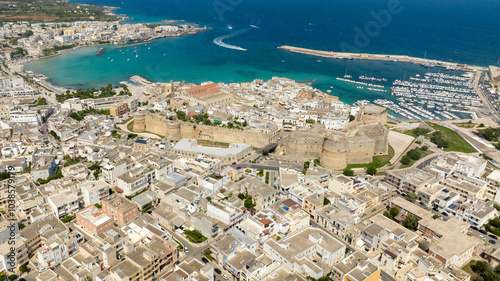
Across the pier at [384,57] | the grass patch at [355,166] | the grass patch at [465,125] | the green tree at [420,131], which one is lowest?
the grass patch at [355,166]

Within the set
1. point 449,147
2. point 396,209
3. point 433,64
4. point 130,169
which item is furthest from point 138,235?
point 433,64

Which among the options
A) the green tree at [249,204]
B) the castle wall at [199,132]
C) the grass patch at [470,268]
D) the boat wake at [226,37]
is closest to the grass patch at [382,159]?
the castle wall at [199,132]

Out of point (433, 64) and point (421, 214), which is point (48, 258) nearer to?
point (421, 214)

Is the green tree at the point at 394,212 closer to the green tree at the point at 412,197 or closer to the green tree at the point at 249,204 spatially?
the green tree at the point at 412,197

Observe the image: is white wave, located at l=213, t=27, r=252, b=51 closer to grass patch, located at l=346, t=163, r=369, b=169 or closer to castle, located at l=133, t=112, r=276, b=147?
castle, located at l=133, t=112, r=276, b=147

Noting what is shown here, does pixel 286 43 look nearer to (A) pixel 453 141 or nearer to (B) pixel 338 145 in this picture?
(A) pixel 453 141
